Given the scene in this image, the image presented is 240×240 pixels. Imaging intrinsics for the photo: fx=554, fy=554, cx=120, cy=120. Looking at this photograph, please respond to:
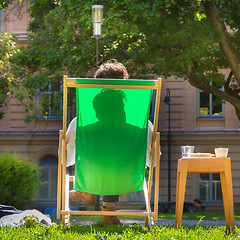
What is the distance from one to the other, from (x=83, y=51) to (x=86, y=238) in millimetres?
12949

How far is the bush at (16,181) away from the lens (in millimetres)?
11102

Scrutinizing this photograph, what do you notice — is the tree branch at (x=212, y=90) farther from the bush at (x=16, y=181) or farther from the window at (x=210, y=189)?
the window at (x=210, y=189)

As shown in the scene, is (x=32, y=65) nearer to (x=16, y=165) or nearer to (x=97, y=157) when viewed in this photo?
(x=16, y=165)

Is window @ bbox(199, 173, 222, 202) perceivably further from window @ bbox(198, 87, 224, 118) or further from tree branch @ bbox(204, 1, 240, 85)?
tree branch @ bbox(204, 1, 240, 85)

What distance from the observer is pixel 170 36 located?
15.9 meters

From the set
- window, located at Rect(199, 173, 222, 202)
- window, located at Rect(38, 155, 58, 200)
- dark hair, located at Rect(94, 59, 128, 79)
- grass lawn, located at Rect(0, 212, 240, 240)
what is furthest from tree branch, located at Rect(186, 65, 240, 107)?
window, located at Rect(38, 155, 58, 200)

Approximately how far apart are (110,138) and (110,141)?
0.03 metres

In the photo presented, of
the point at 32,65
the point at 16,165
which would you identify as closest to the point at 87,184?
the point at 16,165

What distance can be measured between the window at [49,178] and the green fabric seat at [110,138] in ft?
77.6

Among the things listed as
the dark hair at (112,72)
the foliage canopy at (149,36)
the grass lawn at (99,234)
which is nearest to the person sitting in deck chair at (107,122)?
the dark hair at (112,72)

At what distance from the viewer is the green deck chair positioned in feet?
16.2

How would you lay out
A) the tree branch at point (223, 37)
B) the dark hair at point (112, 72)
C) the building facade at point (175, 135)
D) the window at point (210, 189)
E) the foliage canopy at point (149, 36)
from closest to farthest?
the dark hair at point (112, 72) < the foliage canopy at point (149, 36) < the tree branch at point (223, 37) < the building facade at point (175, 135) < the window at point (210, 189)

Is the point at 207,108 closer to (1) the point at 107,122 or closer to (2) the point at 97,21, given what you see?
(2) the point at 97,21

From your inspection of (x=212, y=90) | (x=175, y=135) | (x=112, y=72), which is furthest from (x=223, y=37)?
(x=175, y=135)
